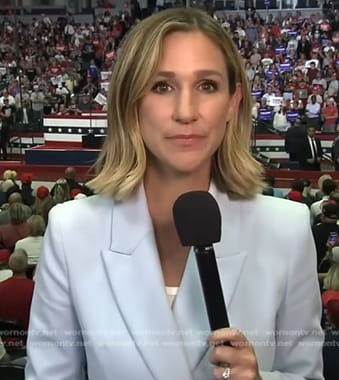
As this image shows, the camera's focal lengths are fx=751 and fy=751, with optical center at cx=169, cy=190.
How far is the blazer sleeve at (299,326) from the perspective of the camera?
108 centimetres

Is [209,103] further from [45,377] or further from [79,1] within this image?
[79,1]

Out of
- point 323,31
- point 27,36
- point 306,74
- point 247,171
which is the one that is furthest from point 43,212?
point 27,36

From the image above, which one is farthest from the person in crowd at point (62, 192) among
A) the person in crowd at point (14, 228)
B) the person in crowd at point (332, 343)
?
the person in crowd at point (332, 343)

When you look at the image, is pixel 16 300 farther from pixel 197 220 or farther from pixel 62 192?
pixel 62 192

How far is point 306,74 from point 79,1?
653cm

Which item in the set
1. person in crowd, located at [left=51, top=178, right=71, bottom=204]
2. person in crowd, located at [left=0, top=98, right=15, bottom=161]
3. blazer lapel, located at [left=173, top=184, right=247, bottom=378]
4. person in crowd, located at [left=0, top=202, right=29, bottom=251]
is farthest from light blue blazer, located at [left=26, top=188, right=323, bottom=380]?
person in crowd, located at [left=0, top=98, right=15, bottom=161]

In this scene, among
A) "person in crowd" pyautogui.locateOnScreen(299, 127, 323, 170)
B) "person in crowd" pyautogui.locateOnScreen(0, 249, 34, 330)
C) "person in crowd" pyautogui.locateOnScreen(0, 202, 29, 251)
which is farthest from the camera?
"person in crowd" pyautogui.locateOnScreen(299, 127, 323, 170)

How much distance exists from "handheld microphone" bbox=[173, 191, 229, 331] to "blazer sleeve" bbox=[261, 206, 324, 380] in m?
0.20

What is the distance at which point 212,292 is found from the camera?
882 millimetres

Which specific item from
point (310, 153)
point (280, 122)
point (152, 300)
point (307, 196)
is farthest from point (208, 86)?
point (280, 122)

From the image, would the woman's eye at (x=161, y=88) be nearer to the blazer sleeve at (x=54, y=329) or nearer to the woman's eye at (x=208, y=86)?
the woman's eye at (x=208, y=86)

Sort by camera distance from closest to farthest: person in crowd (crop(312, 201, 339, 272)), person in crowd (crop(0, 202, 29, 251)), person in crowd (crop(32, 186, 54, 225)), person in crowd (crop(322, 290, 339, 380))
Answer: person in crowd (crop(322, 290, 339, 380)) → person in crowd (crop(312, 201, 339, 272)) → person in crowd (crop(0, 202, 29, 251)) → person in crowd (crop(32, 186, 54, 225))

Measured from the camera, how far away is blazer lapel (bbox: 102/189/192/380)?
1037 millimetres

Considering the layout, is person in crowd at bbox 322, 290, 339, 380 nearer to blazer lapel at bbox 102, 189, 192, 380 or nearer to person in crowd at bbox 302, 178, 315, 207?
blazer lapel at bbox 102, 189, 192, 380
